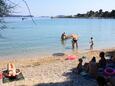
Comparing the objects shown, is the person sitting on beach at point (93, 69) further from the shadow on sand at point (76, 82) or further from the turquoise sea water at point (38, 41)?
the turquoise sea water at point (38, 41)

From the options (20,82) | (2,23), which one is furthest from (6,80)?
(2,23)

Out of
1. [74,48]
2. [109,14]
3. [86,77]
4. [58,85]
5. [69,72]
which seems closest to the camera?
[58,85]

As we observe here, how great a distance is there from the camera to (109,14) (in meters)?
166

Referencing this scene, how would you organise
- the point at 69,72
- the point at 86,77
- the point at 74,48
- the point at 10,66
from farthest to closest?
the point at 74,48, the point at 69,72, the point at 10,66, the point at 86,77

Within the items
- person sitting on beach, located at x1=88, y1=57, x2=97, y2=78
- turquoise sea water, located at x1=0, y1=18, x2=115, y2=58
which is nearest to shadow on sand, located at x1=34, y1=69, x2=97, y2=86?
person sitting on beach, located at x1=88, y1=57, x2=97, y2=78

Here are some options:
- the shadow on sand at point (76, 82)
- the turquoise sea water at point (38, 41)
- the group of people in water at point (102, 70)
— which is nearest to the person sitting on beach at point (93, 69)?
the group of people in water at point (102, 70)

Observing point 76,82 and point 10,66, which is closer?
point 76,82

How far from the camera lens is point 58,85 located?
9.32 metres

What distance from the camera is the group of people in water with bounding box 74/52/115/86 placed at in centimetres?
706

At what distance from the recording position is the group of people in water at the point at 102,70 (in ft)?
23.2

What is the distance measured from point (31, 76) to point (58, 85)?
7.38ft

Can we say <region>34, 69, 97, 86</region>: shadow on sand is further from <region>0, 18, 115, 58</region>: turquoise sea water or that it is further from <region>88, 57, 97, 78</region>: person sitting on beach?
<region>0, 18, 115, 58</region>: turquoise sea water

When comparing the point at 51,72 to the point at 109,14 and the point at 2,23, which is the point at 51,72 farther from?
the point at 109,14

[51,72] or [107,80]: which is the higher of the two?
[107,80]
